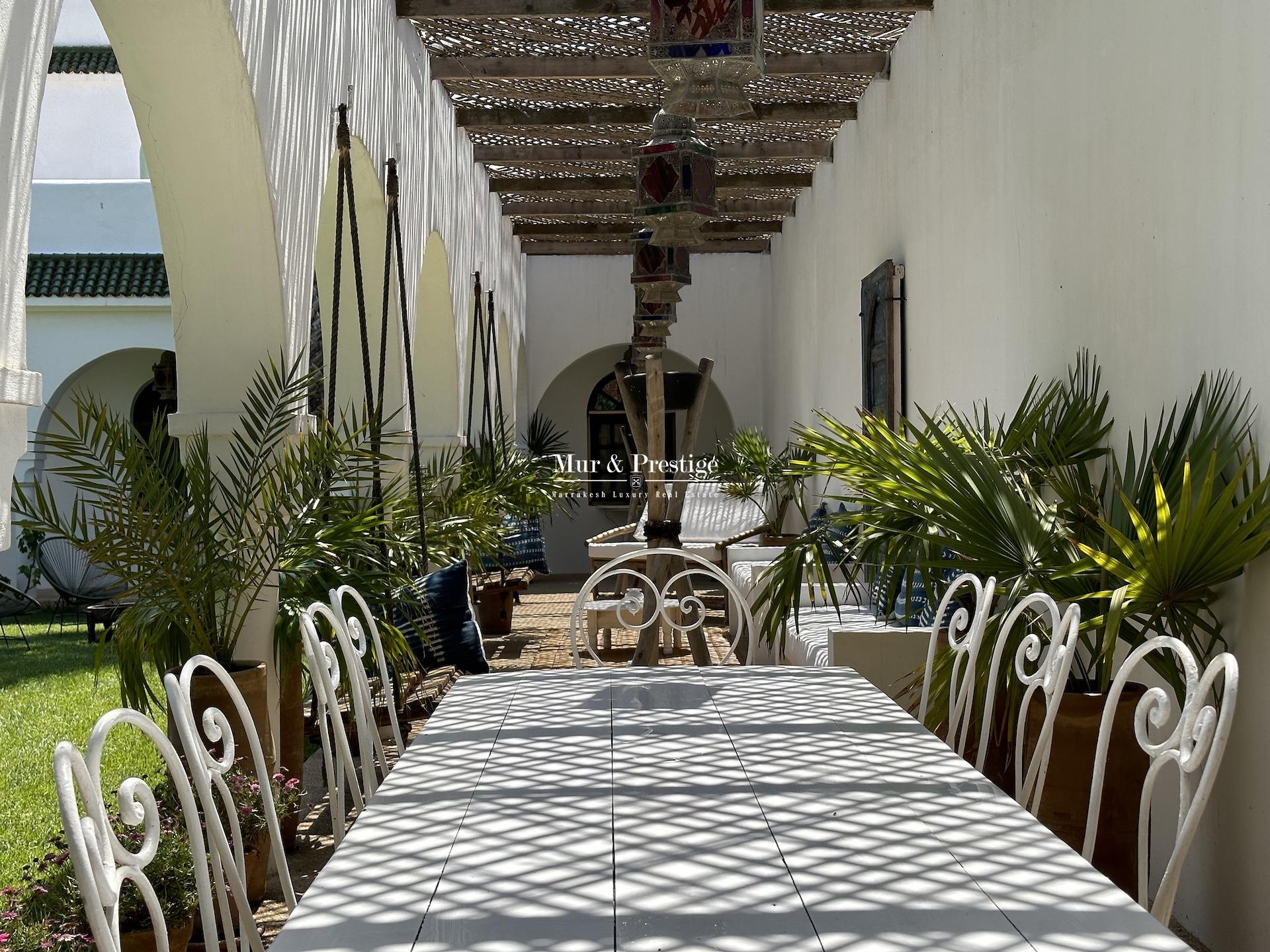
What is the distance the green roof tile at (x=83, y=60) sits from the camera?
13383mm

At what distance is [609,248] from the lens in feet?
47.7

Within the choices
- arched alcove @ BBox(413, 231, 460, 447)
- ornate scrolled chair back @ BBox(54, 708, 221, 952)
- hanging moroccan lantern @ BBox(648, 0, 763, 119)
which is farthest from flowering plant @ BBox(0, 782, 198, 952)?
arched alcove @ BBox(413, 231, 460, 447)

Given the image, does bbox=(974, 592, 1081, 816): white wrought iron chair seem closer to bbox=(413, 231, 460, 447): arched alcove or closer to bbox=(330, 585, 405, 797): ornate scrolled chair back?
bbox=(330, 585, 405, 797): ornate scrolled chair back

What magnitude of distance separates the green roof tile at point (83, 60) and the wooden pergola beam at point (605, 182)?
16.0 feet

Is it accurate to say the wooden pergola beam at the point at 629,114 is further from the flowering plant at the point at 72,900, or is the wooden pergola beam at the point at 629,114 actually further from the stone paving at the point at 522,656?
the flowering plant at the point at 72,900

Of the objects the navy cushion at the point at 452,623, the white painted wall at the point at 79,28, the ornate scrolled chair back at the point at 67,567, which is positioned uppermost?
the white painted wall at the point at 79,28

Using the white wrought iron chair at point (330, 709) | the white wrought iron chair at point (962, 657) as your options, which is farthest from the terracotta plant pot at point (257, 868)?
the white wrought iron chair at point (962, 657)

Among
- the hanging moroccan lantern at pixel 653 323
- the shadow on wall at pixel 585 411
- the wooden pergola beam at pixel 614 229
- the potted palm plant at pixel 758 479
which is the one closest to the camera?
the hanging moroccan lantern at pixel 653 323

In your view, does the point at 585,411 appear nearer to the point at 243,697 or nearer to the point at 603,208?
the point at 603,208

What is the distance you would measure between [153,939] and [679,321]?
1256 centimetres

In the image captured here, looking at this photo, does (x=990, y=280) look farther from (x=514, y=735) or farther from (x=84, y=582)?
(x=84, y=582)

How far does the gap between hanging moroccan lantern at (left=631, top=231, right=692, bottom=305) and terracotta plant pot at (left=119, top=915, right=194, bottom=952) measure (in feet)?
11.9

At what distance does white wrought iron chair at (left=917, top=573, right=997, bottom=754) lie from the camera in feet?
9.13

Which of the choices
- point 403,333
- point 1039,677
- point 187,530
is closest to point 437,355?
point 403,333
